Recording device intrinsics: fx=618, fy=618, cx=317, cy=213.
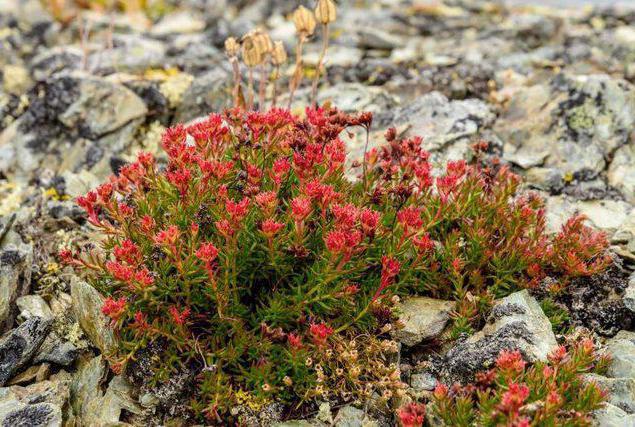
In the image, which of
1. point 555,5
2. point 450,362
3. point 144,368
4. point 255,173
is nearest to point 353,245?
point 255,173

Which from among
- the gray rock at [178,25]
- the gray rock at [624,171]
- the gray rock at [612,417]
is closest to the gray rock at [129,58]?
the gray rock at [178,25]

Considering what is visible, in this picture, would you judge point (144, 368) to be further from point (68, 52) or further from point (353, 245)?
point (68, 52)

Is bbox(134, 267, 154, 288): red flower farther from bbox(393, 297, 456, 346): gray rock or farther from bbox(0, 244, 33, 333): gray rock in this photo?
bbox(393, 297, 456, 346): gray rock

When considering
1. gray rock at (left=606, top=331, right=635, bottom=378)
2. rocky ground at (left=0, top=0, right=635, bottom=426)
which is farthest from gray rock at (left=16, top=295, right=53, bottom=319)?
gray rock at (left=606, top=331, right=635, bottom=378)

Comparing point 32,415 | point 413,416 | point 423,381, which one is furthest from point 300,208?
point 32,415

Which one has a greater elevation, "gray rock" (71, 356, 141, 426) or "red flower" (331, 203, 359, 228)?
"red flower" (331, 203, 359, 228)

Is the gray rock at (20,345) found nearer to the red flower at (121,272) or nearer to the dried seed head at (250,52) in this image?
the red flower at (121,272)
